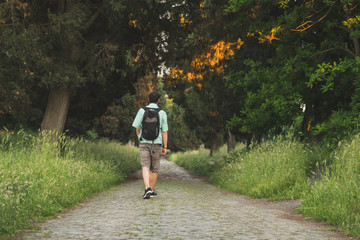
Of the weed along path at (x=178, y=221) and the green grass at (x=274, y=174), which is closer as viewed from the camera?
the weed along path at (x=178, y=221)

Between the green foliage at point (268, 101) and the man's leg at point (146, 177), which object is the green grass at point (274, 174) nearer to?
the green foliage at point (268, 101)

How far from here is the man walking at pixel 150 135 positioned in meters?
9.27

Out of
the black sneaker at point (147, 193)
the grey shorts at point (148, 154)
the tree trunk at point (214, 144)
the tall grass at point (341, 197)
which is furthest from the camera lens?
the tree trunk at point (214, 144)

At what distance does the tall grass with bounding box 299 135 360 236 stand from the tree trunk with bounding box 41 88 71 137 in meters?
9.22

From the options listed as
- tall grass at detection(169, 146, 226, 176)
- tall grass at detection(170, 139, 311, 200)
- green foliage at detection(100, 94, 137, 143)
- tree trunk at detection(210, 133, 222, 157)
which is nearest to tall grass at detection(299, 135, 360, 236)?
tall grass at detection(170, 139, 311, 200)

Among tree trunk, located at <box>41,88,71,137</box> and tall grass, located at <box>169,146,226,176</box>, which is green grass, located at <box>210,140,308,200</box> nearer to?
tree trunk, located at <box>41,88,71,137</box>

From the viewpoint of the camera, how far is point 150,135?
9281mm

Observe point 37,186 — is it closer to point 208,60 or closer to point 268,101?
point 268,101

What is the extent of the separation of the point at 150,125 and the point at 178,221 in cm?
305

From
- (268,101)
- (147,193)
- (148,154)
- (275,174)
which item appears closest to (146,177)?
(147,193)

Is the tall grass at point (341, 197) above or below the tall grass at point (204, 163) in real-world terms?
above

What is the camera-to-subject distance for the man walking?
9.27 meters

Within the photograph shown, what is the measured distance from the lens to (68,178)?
384 inches

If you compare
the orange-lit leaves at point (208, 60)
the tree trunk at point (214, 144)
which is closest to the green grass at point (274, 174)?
the orange-lit leaves at point (208, 60)
